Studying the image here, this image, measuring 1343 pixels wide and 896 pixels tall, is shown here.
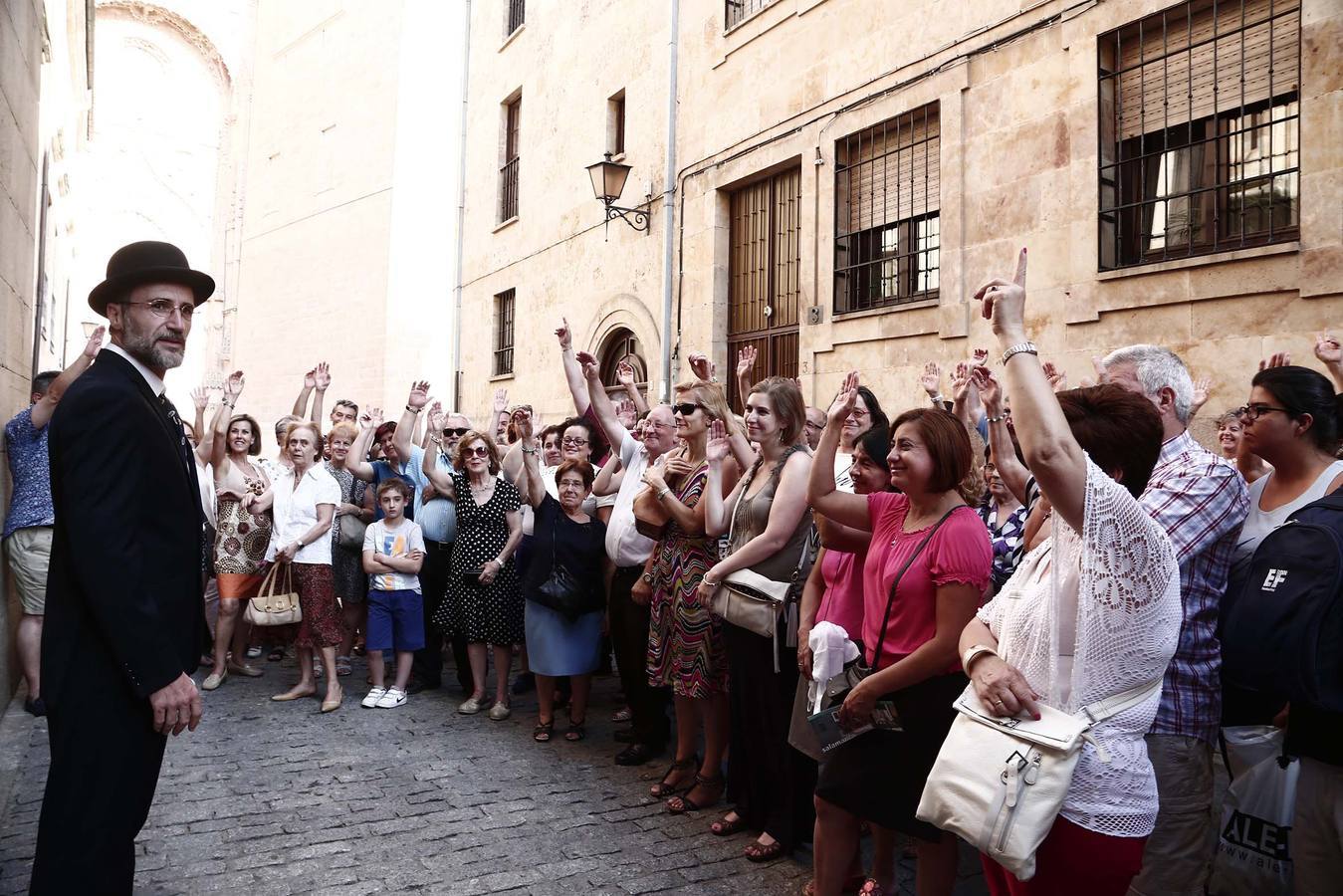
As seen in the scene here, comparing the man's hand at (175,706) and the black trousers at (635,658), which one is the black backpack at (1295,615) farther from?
the black trousers at (635,658)

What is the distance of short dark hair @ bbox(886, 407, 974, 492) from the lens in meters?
3.07

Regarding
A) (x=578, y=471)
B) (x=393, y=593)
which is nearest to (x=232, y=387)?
(x=393, y=593)

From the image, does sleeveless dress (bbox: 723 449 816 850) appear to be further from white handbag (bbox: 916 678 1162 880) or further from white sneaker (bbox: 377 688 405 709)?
white sneaker (bbox: 377 688 405 709)

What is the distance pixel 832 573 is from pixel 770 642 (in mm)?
532

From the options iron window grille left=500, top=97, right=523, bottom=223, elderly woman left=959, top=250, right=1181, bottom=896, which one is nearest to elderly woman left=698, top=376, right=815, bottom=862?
elderly woman left=959, top=250, right=1181, bottom=896

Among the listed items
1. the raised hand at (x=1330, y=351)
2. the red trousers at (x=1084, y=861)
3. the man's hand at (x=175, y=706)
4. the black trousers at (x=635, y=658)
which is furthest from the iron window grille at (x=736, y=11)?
the red trousers at (x=1084, y=861)

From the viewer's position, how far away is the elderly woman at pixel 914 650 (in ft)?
9.64

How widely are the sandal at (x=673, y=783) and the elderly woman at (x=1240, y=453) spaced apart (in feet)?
9.05

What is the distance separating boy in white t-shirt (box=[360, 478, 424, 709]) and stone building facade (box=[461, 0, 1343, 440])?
4671 millimetres

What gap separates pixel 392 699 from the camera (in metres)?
6.44

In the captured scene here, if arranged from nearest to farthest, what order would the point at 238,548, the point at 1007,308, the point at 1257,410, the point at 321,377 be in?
1. the point at 1007,308
2. the point at 1257,410
3. the point at 238,548
4. the point at 321,377

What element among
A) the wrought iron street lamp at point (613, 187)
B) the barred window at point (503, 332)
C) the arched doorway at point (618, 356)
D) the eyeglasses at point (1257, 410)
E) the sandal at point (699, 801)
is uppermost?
the wrought iron street lamp at point (613, 187)

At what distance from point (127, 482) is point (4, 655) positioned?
12.8ft

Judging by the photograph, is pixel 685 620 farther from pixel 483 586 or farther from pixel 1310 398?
pixel 1310 398
